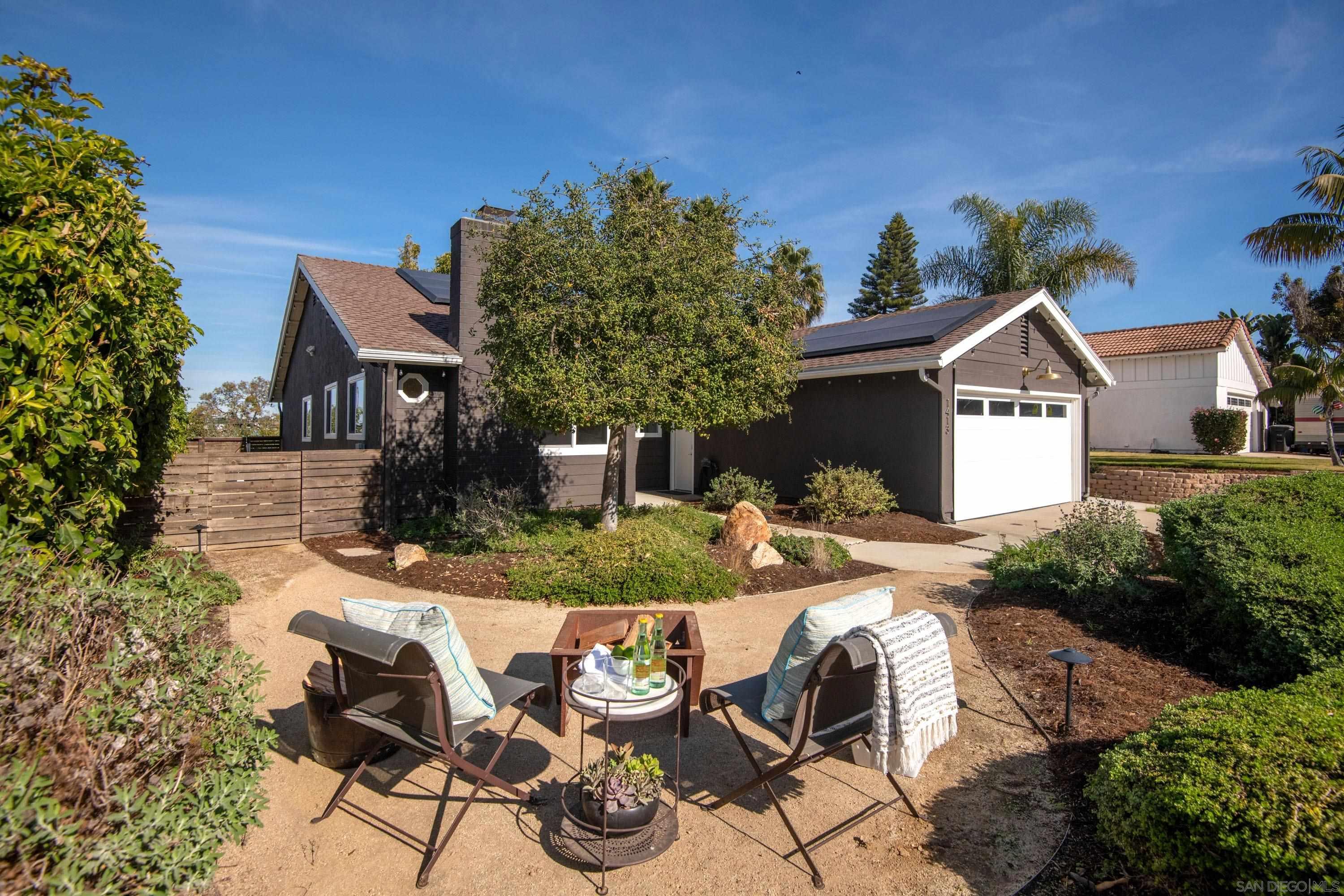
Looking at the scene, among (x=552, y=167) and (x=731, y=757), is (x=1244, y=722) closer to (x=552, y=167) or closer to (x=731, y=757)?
(x=731, y=757)

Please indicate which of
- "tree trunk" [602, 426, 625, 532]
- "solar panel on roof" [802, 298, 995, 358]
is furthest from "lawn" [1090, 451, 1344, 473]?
"tree trunk" [602, 426, 625, 532]

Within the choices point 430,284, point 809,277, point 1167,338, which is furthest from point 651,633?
point 1167,338

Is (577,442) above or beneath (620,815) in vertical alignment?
above

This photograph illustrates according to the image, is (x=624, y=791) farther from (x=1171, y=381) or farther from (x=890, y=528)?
(x=1171, y=381)

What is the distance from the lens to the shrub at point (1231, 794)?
6.70 feet

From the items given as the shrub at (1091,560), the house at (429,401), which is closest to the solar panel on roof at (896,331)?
the house at (429,401)

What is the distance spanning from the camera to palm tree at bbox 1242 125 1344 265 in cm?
1452

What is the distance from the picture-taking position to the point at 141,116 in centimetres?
781

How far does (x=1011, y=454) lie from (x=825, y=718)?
12.0 metres

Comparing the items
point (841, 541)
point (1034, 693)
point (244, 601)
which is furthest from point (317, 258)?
point (1034, 693)

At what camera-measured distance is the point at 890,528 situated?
36.4 feet

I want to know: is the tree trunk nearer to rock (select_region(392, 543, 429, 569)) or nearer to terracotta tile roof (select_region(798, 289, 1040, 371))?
rock (select_region(392, 543, 429, 569))

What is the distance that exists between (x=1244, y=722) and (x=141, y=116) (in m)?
11.1

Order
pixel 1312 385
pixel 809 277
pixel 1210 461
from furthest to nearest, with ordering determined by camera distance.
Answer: pixel 809 277
pixel 1210 461
pixel 1312 385
